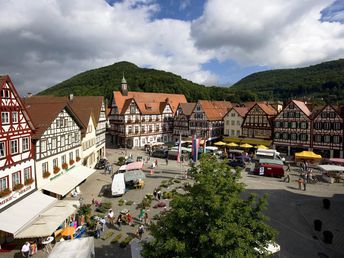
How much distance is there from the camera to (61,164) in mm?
26625

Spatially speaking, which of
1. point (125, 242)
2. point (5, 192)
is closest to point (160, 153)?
point (125, 242)

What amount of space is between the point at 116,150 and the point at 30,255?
Answer: 122 ft

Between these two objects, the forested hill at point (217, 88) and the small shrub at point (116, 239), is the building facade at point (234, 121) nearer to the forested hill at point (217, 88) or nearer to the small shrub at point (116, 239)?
the small shrub at point (116, 239)

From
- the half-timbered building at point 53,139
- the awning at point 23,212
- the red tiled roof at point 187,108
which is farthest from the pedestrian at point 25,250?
the red tiled roof at point 187,108

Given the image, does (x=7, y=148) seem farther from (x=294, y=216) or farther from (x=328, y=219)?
(x=328, y=219)

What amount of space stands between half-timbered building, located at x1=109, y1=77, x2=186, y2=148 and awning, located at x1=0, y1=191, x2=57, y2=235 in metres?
31.0

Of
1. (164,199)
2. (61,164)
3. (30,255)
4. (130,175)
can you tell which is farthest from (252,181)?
A: (30,255)

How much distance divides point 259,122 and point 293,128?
6.54m

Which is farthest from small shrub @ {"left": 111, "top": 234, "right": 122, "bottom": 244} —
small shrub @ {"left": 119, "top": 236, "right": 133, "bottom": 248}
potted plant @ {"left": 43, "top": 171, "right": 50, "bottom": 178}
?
potted plant @ {"left": 43, "top": 171, "right": 50, "bottom": 178}

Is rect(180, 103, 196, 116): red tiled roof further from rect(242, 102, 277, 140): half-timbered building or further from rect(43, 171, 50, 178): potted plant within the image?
rect(43, 171, 50, 178): potted plant

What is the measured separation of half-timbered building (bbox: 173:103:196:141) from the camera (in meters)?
57.2

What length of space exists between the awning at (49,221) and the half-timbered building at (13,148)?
2.90 metres

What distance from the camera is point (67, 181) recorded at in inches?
973

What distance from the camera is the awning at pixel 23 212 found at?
51.3 ft
